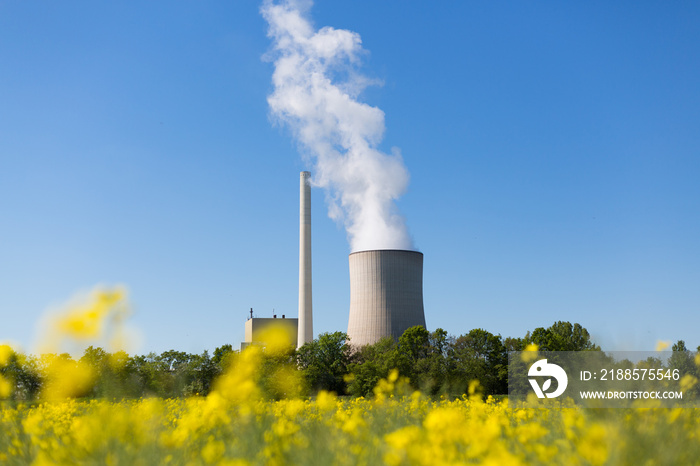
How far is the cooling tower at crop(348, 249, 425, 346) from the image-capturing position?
3425 centimetres

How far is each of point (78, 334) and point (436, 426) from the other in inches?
81.9

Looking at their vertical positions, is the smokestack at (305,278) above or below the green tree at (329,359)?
above

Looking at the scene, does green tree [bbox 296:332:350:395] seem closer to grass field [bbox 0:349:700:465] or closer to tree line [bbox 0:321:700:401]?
tree line [bbox 0:321:700:401]

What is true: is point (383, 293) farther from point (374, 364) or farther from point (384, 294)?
point (374, 364)

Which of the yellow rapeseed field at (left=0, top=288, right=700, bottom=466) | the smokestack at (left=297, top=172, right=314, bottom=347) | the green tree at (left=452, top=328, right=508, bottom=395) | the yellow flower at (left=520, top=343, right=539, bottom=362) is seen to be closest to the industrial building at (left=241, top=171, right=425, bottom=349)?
the green tree at (left=452, top=328, right=508, bottom=395)

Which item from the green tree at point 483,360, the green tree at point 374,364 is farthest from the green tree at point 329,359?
the green tree at point 483,360

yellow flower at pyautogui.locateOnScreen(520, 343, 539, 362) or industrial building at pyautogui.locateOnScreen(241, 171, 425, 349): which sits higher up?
industrial building at pyautogui.locateOnScreen(241, 171, 425, 349)

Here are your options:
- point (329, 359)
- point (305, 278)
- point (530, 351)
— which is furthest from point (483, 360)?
point (530, 351)

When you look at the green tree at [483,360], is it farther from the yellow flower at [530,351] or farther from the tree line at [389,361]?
the yellow flower at [530,351]

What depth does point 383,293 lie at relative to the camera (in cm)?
3431

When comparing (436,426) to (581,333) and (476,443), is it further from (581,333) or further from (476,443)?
(581,333)

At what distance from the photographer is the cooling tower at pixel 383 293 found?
112ft

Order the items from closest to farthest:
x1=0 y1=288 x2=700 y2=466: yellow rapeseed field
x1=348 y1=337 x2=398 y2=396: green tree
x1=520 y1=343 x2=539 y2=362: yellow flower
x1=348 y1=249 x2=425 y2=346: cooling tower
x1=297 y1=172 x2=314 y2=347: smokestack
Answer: x1=0 y1=288 x2=700 y2=466: yellow rapeseed field → x1=520 y1=343 x2=539 y2=362: yellow flower → x1=348 y1=337 x2=398 y2=396: green tree → x1=348 y1=249 x2=425 y2=346: cooling tower → x1=297 y1=172 x2=314 y2=347: smokestack

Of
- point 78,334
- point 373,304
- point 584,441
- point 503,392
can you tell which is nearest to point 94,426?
point 78,334
